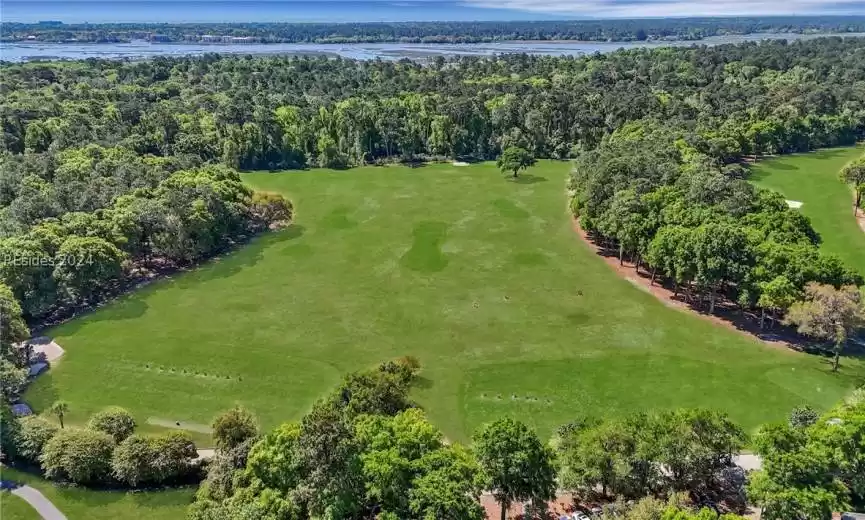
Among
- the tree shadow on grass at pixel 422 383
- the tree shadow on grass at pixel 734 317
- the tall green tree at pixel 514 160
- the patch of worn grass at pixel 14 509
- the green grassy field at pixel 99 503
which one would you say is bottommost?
the green grassy field at pixel 99 503

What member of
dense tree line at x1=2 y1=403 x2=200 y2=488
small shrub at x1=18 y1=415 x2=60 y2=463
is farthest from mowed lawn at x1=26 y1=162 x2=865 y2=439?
dense tree line at x1=2 y1=403 x2=200 y2=488

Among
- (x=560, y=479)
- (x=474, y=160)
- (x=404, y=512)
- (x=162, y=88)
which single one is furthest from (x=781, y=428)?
(x=162, y=88)

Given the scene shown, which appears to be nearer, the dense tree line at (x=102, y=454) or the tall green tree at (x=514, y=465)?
the tall green tree at (x=514, y=465)

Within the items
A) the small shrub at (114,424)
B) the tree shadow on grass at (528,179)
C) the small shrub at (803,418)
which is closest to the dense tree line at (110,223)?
the small shrub at (114,424)

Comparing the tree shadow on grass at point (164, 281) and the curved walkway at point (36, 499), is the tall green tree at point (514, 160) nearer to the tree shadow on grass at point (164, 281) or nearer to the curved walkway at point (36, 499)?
the tree shadow on grass at point (164, 281)

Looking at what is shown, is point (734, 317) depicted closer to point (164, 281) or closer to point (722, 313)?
point (722, 313)

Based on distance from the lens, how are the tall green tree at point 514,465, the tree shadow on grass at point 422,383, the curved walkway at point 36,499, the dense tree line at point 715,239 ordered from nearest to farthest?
the tall green tree at point 514,465
the curved walkway at point 36,499
the tree shadow on grass at point 422,383
the dense tree line at point 715,239

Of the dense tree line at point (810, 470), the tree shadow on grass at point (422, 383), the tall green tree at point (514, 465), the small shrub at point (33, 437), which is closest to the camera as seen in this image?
the dense tree line at point (810, 470)

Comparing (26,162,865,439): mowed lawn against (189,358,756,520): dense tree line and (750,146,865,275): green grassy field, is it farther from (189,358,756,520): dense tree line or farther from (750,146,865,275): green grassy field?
(750,146,865,275): green grassy field
